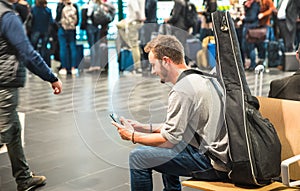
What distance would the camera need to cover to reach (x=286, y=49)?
32.6 feet

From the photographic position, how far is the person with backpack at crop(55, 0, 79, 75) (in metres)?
9.88

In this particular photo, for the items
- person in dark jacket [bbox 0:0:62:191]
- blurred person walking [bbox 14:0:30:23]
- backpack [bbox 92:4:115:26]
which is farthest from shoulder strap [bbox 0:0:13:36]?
backpack [bbox 92:4:115:26]

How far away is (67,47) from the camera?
33.4 ft

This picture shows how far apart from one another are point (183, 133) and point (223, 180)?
36 cm

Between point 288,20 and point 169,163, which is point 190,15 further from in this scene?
point 169,163

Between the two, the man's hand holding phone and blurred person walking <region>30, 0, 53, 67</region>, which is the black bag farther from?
blurred person walking <region>30, 0, 53, 67</region>

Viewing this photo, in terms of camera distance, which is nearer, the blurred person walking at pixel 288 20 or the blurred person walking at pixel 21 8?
the blurred person walking at pixel 21 8

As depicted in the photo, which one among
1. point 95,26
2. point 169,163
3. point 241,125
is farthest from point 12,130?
point 95,26

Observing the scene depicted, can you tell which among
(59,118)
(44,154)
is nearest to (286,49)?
(59,118)

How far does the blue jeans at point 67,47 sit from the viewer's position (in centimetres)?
1003

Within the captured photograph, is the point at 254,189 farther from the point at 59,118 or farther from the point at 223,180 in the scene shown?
the point at 59,118

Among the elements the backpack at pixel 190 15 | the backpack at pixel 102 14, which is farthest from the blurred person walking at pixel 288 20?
the backpack at pixel 102 14

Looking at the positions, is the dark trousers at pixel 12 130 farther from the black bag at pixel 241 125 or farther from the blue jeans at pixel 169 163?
the black bag at pixel 241 125

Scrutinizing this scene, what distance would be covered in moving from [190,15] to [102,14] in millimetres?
1694
